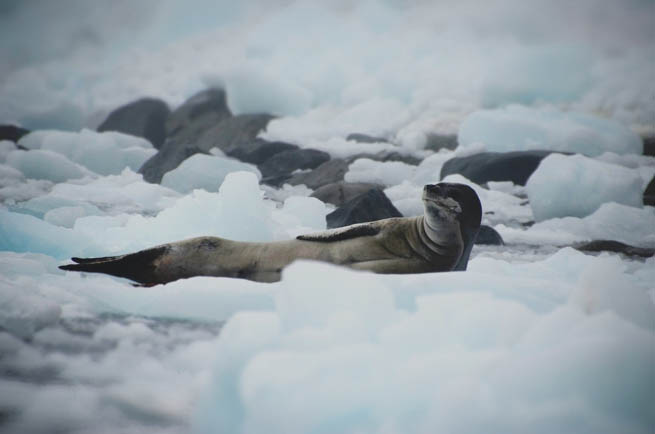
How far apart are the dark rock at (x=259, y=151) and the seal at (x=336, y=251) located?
1321cm

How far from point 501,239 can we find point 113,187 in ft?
21.2

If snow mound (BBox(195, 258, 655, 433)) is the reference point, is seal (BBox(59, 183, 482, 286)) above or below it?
above

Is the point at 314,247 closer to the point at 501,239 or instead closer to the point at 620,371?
the point at 620,371

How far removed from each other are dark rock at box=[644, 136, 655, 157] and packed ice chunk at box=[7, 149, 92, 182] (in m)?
14.6

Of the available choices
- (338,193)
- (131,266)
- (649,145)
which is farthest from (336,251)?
(649,145)

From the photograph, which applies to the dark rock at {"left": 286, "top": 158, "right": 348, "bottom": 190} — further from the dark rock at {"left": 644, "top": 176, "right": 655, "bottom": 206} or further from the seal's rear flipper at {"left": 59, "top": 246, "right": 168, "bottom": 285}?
the seal's rear flipper at {"left": 59, "top": 246, "right": 168, "bottom": 285}

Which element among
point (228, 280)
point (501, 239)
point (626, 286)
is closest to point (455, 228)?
point (228, 280)

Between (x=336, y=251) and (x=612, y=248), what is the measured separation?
14.8ft

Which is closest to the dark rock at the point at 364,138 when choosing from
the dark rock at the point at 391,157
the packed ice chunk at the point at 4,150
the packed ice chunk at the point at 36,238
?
the dark rock at the point at 391,157

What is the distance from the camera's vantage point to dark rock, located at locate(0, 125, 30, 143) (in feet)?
66.3

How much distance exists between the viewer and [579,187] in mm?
8312

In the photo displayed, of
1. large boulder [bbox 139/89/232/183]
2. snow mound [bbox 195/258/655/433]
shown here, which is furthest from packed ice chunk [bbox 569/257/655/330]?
large boulder [bbox 139/89/232/183]

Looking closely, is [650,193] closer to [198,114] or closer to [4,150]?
[4,150]

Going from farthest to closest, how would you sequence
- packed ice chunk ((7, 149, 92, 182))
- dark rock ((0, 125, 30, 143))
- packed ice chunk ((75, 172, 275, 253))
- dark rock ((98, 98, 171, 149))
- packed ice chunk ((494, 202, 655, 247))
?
dark rock ((98, 98, 171, 149)), dark rock ((0, 125, 30, 143)), packed ice chunk ((7, 149, 92, 182)), packed ice chunk ((494, 202, 655, 247)), packed ice chunk ((75, 172, 275, 253))
